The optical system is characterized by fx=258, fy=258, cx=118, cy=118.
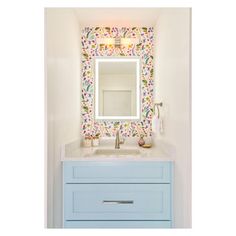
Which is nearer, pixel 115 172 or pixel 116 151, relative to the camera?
pixel 115 172

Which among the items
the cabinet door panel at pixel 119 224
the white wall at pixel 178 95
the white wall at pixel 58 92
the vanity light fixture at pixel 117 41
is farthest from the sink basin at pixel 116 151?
the vanity light fixture at pixel 117 41

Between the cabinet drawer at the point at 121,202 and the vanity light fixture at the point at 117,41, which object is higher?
the vanity light fixture at the point at 117,41

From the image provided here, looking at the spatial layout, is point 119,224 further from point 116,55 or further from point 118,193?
point 116,55

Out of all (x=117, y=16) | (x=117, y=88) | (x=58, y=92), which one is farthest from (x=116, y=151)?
(x=117, y=16)

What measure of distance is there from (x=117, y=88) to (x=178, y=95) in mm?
1241

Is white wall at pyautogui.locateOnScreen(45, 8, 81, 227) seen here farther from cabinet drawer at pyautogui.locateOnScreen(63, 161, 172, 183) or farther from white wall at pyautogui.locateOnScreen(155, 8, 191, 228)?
white wall at pyautogui.locateOnScreen(155, 8, 191, 228)

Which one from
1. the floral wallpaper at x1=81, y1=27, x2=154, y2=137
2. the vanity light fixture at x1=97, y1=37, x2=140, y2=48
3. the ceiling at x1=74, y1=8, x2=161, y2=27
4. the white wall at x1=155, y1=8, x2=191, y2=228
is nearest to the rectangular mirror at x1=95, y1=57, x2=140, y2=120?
the floral wallpaper at x1=81, y1=27, x2=154, y2=137

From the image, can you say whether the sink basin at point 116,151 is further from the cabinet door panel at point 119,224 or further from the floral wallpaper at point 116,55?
the cabinet door panel at point 119,224

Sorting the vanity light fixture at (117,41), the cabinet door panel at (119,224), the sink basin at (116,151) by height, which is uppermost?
the vanity light fixture at (117,41)

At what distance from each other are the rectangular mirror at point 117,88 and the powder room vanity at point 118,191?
0.97 metres

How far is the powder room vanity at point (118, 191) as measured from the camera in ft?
6.58

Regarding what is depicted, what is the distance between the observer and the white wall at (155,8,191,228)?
1510 millimetres

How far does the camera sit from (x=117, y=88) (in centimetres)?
290

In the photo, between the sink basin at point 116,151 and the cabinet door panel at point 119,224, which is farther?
the sink basin at point 116,151
